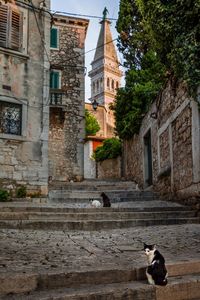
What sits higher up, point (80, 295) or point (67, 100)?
point (67, 100)

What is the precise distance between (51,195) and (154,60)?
8.47 meters

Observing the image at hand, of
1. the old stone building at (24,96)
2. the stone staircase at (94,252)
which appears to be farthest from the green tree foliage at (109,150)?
the stone staircase at (94,252)

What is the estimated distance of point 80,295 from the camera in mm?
2787

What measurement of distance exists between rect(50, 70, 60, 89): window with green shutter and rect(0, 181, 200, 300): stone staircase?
44.0ft

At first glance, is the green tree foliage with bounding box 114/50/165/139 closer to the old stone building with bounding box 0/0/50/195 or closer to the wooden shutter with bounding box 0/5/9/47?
the old stone building with bounding box 0/0/50/195

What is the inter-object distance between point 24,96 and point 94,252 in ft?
25.6

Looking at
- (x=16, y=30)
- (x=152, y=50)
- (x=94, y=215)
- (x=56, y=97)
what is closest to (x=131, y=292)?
(x=94, y=215)

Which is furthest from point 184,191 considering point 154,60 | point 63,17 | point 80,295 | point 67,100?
point 63,17

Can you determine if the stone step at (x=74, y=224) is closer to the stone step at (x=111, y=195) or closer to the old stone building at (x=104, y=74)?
the stone step at (x=111, y=195)

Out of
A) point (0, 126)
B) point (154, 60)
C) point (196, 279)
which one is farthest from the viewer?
point (154, 60)

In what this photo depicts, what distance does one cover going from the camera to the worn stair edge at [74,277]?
2.92 metres

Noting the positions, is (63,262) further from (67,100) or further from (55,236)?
(67,100)

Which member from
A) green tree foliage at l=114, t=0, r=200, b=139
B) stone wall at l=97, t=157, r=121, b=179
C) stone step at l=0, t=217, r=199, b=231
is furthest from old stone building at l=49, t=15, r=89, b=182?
stone step at l=0, t=217, r=199, b=231

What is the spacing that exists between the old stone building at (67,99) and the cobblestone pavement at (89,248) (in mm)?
12942
